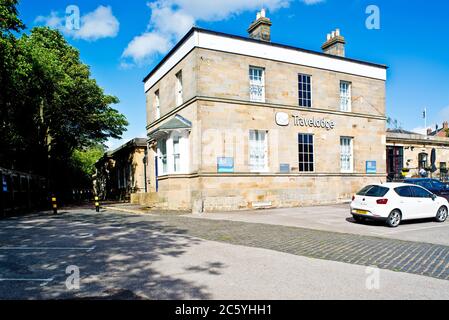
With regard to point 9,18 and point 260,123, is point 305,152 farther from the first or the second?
point 9,18

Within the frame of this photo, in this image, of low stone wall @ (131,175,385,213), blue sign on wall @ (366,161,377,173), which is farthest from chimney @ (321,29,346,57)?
low stone wall @ (131,175,385,213)

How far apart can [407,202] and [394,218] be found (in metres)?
0.89

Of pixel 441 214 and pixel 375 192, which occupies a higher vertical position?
pixel 375 192

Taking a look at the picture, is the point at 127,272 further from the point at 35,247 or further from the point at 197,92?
the point at 197,92

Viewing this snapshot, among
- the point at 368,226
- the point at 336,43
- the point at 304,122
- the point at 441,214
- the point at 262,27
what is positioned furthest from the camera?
the point at 336,43

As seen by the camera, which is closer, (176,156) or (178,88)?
(176,156)

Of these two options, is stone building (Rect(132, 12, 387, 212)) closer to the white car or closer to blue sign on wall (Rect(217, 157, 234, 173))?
blue sign on wall (Rect(217, 157, 234, 173))

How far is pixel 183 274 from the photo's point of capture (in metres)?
5.79

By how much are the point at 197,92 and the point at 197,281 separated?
12925 mm

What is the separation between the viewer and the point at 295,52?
20.1m

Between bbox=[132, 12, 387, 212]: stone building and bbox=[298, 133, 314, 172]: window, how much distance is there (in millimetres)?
63

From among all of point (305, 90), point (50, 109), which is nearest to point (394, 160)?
point (305, 90)

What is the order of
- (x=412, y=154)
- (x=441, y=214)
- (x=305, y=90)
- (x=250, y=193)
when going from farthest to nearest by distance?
(x=412, y=154)
(x=305, y=90)
(x=250, y=193)
(x=441, y=214)

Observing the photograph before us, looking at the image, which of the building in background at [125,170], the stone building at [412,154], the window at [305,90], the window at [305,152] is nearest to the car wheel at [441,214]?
the window at [305,152]
